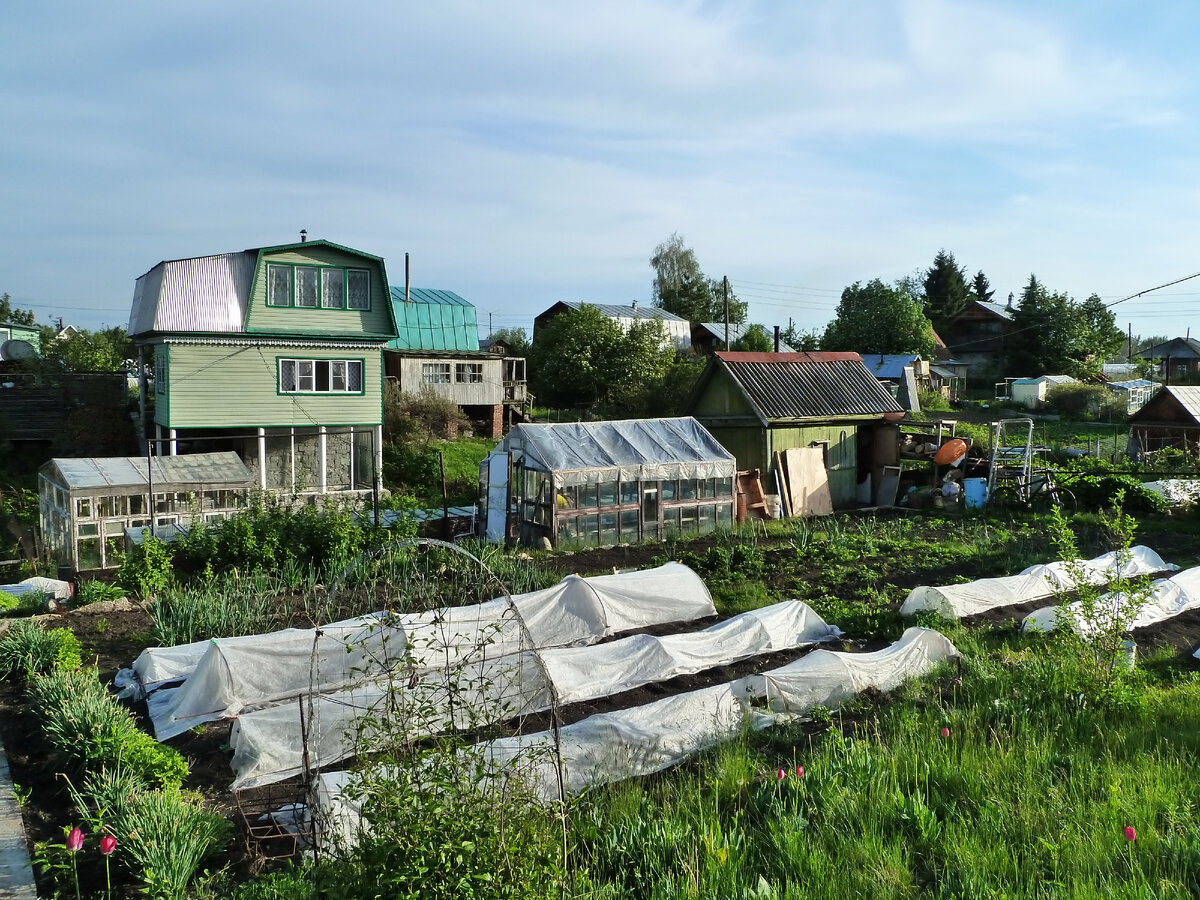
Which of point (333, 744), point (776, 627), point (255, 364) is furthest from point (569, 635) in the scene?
point (255, 364)

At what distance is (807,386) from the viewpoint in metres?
22.1

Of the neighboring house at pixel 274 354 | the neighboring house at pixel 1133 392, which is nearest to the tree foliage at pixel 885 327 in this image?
the neighboring house at pixel 1133 392

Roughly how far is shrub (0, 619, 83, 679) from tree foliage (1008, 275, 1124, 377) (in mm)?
49428

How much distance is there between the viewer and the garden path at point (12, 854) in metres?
5.33

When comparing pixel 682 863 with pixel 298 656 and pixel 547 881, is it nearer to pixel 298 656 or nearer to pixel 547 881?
pixel 547 881

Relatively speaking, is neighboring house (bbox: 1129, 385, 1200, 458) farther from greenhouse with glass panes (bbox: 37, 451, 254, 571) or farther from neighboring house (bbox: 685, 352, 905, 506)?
greenhouse with glass panes (bbox: 37, 451, 254, 571)

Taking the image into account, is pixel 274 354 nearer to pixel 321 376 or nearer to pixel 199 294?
pixel 321 376

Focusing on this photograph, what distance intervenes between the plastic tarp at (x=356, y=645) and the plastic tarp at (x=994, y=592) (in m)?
3.15

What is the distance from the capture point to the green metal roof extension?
31125mm

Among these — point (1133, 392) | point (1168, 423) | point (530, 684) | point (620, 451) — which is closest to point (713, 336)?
point (1133, 392)

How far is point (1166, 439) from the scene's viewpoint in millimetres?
25047

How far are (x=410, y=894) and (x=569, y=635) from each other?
685cm

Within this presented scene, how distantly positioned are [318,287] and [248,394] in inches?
130

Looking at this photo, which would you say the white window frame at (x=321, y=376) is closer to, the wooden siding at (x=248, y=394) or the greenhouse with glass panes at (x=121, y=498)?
the wooden siding at (x=248, y=394)
